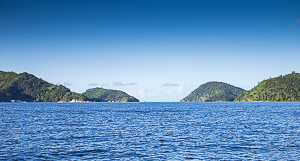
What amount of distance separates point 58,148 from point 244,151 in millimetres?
28038

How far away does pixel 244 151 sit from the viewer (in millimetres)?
40844

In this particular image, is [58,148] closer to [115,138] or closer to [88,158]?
[88,158]

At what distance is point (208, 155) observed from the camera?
1507 inches

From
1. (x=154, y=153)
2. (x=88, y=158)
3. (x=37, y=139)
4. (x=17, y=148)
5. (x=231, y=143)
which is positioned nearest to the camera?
(x=88, y=158)

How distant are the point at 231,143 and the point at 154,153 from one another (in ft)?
50.3

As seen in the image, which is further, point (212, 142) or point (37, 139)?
point (37, 139)

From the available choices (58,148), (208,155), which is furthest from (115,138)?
(208,155)

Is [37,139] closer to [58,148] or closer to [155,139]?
[58,148]

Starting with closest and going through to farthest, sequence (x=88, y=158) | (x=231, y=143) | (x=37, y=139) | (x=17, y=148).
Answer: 1. (x=88, y=158)
2. (x=17, y=148)
3. (x=231, y=143)
4. (x=37, y=139)

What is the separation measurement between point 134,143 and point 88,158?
12491 millimetres

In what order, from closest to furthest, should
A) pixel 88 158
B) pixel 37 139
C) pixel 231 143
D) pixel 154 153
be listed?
pixel 88 158 < pixel 154 153 < pixel 231 143 < pixel 37 139

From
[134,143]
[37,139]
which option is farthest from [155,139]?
[37,139]

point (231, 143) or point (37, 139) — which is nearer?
point (231, 143)

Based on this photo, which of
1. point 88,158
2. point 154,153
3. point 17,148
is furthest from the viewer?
point 17,148
